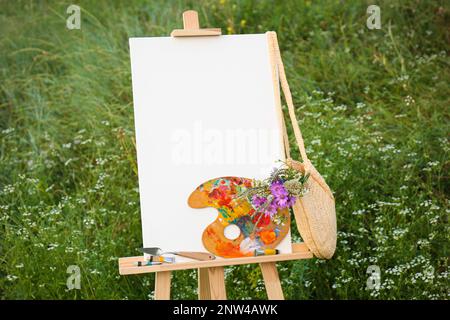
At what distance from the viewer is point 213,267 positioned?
106 inches

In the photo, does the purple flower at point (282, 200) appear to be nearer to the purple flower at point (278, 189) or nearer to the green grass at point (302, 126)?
the purple flower at point (278, 189)

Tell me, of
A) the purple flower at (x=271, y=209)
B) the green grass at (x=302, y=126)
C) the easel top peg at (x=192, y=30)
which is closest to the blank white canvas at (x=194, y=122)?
the easel top peg at (x=192, y=30)

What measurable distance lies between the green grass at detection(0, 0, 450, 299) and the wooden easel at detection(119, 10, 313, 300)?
34.8 inches

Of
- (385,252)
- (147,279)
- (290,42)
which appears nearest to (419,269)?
(385,252)

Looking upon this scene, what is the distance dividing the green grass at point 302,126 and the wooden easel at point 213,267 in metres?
0.88

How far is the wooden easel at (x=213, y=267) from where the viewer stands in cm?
259

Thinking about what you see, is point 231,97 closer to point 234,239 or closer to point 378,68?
point 234,239

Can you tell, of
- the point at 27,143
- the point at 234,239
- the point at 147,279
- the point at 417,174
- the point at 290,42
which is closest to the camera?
the point at 234,239

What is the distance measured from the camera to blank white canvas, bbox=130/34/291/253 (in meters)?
2.68

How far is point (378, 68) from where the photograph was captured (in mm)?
4625

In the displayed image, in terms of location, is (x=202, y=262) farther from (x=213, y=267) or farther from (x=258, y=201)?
(x=258, y=201)

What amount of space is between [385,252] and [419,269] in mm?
192

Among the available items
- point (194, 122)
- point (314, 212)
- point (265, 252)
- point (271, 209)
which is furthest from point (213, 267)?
point (194, 122)

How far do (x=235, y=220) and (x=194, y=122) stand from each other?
387 millimetres
